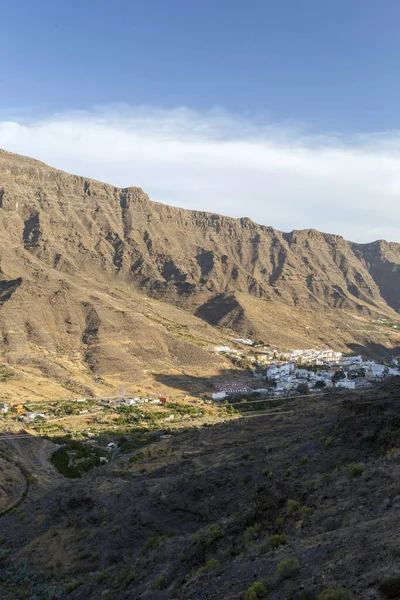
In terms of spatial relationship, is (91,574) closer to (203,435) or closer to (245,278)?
(203,435)

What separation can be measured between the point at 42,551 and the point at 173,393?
192ft

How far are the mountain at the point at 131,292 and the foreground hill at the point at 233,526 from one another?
4841 cm

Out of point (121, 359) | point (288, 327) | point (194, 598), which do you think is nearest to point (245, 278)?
point (288, 327)

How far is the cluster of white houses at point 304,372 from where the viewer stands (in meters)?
84.9

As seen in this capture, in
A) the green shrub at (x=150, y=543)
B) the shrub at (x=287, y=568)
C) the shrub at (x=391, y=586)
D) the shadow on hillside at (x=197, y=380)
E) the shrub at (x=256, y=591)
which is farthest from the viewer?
the shadow on hillside at (x=197, y=380)

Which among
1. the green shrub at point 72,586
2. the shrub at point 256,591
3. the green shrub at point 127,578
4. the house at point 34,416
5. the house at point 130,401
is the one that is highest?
the shrub at point 256,591

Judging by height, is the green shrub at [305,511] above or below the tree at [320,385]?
above

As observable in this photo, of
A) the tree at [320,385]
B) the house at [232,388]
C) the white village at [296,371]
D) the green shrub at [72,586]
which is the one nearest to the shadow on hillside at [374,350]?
the white village at [296,371]

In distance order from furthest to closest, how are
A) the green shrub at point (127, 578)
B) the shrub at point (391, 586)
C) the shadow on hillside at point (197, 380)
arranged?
the shadow on hillside at point (197, 380), the green shrub at point (127, 578), the shrub at point (391, 586)

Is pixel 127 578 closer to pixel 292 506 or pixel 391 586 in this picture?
pixel 292 506

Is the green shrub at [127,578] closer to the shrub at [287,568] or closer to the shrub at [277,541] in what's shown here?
the shrub at [277,541]

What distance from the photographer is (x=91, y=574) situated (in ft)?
61.3

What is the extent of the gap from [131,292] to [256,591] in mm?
127512

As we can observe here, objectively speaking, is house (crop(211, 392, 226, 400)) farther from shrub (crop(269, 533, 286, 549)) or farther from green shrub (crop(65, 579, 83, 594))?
shrub (crop(269, 533, 286, 549))
